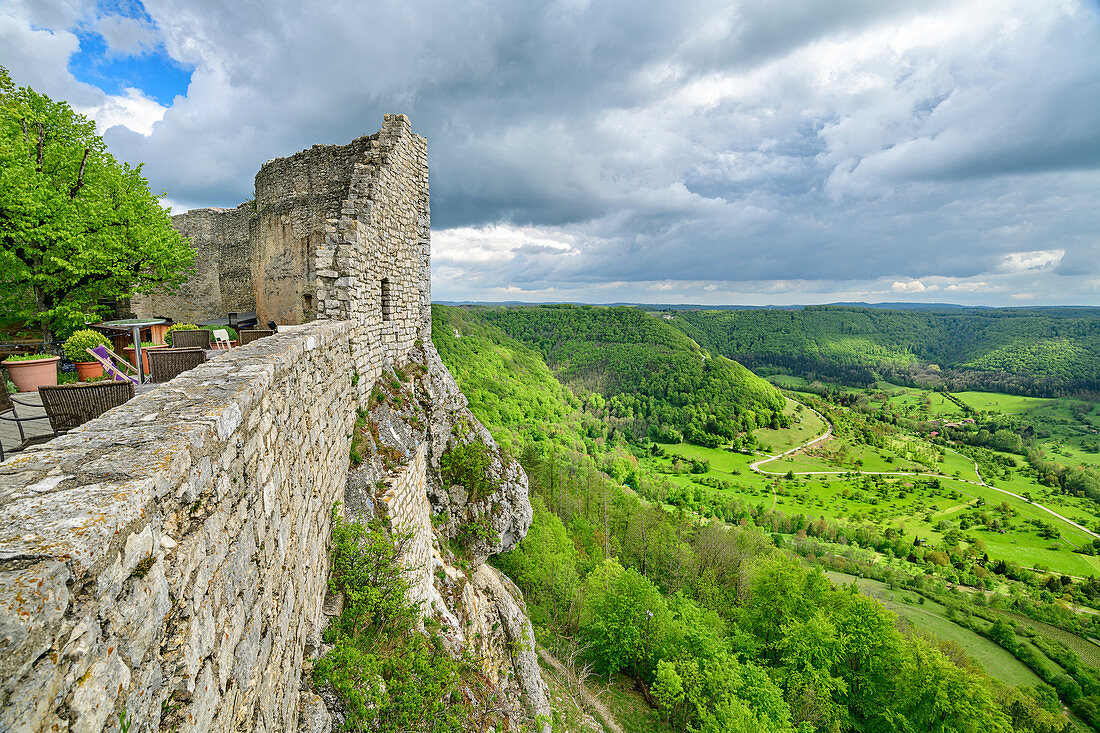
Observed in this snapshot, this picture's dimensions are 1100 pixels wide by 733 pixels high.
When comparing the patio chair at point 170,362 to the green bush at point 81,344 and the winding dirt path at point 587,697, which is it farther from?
the winding dirt path at point 587,697

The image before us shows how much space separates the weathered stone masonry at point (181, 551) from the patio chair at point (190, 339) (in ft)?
19.3

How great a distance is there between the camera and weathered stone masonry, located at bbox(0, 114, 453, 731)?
4.45 ft

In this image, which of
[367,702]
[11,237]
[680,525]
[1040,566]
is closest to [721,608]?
[680,525]

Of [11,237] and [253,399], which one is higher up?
[11,237]

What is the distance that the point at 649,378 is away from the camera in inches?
4904

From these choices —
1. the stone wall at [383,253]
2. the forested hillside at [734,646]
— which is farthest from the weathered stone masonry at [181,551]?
the forested hillside at [734,646]

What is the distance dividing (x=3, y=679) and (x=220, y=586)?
1520mm

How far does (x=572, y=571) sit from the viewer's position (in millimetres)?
27609

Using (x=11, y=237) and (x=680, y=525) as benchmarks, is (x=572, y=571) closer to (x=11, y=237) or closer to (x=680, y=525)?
(x=680, y=525)

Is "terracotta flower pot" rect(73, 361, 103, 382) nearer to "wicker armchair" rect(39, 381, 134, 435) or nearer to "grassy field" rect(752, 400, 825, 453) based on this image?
"wicker armchair" rect(39, 381, 134, 435)

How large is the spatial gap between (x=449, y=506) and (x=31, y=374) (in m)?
8.65

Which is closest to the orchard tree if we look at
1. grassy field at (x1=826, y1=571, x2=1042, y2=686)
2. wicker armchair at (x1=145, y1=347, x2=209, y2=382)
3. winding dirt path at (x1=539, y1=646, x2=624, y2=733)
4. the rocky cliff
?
wicker armchair at (x1=145, y1=347, x2=209, y2=382)

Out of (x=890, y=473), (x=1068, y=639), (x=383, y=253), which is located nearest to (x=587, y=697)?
(x=383, y=253)

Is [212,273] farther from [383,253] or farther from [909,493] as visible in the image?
[909,493]
